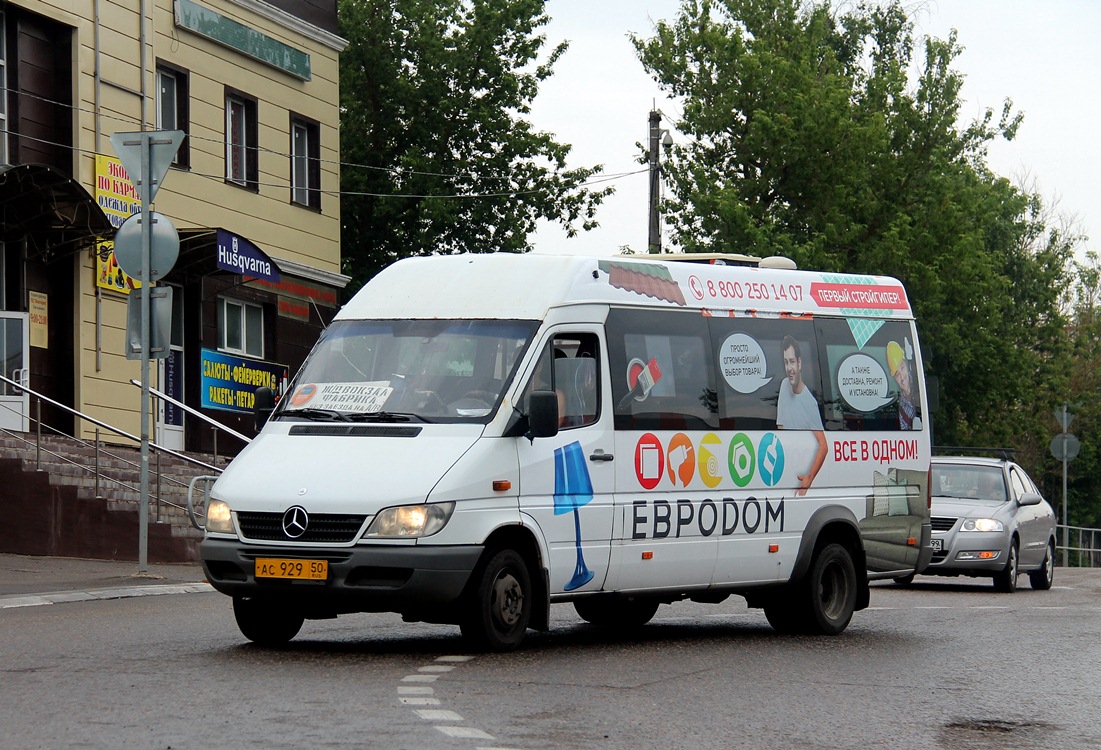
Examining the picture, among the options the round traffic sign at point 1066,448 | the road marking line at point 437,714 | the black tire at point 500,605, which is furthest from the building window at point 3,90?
the round traffic sign at point 1066,448

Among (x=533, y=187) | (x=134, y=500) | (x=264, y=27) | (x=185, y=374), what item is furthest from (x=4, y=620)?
(x=533, y=187)

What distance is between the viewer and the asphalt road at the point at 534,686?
814cm

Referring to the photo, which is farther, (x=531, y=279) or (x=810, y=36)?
(x=810, y=36)

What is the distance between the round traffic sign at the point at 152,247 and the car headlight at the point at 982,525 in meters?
9.42

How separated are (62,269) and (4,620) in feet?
40.3

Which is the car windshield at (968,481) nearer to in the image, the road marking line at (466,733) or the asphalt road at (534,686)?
the asphalt road at (534,686)

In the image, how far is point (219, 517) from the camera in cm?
1130

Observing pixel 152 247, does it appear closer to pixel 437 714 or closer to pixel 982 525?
pixel 982 525

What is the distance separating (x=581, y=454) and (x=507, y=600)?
3.99 ft

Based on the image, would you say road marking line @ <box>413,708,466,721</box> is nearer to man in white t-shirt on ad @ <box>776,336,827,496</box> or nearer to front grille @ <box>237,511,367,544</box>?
front grille @ <box>237,511,367,544</box>

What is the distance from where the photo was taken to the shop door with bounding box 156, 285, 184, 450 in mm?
27203

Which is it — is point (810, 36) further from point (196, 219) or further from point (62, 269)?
point (62, 269)

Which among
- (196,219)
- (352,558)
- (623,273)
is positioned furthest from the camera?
(196,219)

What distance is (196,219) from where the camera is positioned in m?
28.2
